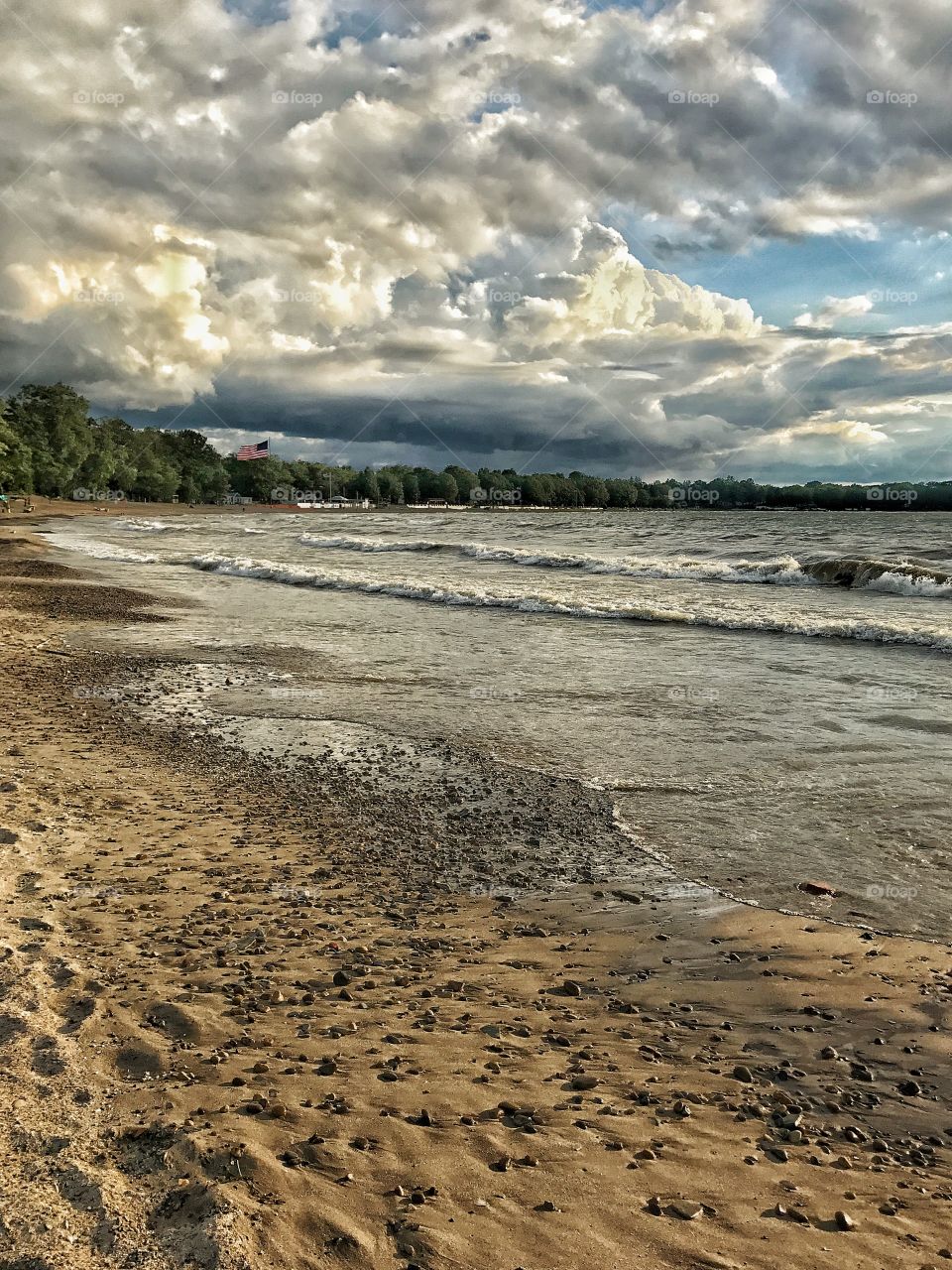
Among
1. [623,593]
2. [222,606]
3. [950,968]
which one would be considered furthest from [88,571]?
[950,968]

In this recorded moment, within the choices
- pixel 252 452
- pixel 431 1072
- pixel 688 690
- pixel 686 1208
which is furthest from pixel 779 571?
pixel 252 452

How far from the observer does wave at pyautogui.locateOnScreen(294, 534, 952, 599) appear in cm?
2916

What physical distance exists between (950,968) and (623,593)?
2231cm

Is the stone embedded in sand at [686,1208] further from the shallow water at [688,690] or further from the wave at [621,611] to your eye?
the wave at [621,611]

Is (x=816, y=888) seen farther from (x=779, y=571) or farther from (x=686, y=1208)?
(x=779, y=571)

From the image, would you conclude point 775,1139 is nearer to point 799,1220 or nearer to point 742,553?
point 799,1220

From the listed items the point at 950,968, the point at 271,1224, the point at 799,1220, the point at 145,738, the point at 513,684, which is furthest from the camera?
the point at 513,684

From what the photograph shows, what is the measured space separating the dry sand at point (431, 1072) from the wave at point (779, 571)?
26.4 metres

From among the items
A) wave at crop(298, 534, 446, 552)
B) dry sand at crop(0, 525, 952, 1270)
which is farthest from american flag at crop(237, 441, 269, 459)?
dry sand at crop(0, 525, 952, 1270)

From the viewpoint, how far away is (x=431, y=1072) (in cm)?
389

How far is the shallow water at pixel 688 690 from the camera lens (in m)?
7.06

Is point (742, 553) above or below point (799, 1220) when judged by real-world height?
above

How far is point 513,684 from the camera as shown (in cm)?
1320

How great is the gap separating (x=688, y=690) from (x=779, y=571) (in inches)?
924
